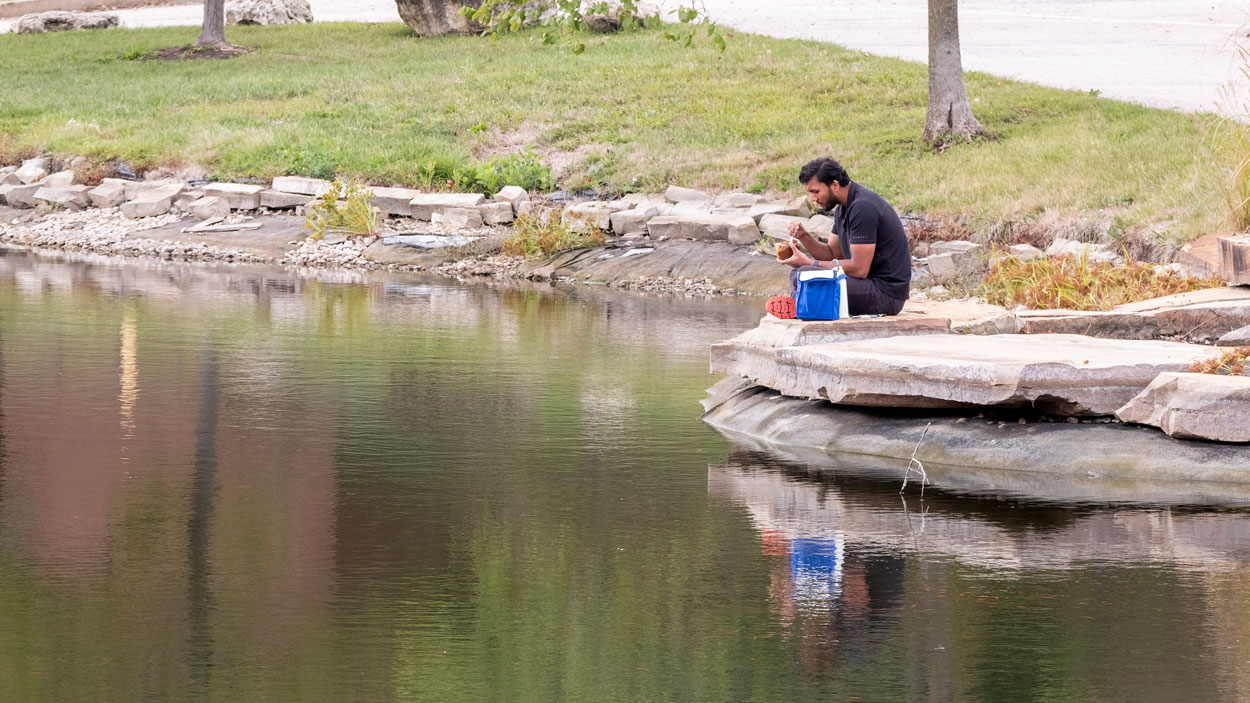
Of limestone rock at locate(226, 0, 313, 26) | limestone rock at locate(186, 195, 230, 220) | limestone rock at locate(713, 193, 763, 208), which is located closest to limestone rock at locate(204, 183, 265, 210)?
limestone rock at locate(186, 195, 230, 220)

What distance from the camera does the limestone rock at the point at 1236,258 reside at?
12.1 meters

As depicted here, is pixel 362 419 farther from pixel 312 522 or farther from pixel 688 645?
pixel 688 645

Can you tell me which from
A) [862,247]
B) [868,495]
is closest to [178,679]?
[868,495]

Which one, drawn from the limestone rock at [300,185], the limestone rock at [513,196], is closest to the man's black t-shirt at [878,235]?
the limestone rock at [513,196]

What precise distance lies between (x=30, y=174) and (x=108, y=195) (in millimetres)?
1849

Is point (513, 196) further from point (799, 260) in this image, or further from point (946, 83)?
point (799, 260)

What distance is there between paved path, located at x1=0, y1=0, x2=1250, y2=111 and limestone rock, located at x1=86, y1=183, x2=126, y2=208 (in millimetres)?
12227

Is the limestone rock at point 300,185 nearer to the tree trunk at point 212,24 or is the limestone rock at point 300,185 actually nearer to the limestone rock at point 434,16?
the tree trunk at point 212,24

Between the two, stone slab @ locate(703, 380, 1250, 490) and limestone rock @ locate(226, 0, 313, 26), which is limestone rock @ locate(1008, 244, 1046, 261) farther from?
limestone rock @ locate(226, 0, 313, 26)

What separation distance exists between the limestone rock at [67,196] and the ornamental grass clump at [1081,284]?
16.3 meters

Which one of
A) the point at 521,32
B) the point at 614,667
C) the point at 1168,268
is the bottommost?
the point at 614,667

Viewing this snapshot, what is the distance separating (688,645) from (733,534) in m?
1.84

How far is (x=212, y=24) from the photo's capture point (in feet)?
119

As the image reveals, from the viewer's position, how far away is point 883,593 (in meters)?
6.82
